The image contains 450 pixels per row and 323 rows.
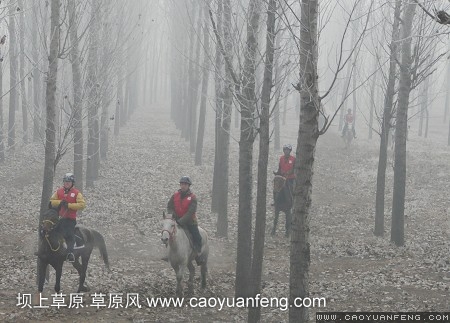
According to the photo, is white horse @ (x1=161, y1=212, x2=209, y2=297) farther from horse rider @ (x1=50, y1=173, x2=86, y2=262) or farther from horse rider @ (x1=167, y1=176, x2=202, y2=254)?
horse rider @ (x1=50, y1=173, x2=86, y2=262)

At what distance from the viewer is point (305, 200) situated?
22.6 feet

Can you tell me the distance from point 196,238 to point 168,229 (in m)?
1.12

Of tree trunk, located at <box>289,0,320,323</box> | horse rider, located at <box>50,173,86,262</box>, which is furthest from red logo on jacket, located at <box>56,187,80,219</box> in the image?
tree trunk, located at <box>289,0,320,323</box>

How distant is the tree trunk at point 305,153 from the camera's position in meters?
6.77

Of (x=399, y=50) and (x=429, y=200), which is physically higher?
(x=399, y=50)

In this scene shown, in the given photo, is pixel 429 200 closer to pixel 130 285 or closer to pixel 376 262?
pixel 376 262

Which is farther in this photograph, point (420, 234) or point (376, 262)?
point (420, 234)

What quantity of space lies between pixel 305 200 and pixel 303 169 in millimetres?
411

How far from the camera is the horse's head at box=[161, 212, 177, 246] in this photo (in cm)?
1002

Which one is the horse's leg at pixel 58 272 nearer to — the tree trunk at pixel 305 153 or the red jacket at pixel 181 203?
the red jacket at pixel 181 203

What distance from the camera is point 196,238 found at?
1112cm

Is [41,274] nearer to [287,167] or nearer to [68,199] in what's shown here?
[68,199]

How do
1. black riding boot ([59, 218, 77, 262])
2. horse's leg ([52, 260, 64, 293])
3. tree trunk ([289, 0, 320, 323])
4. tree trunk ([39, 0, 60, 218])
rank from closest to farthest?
tree trunk ([289, 0, 320, 323]), horse's leg ([52, 260, 64, 293]), black riding boot ([59, 218, 77, 262]), tree trunk ([39, 0, 60, 218])

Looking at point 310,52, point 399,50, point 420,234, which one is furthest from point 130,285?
point 399,50
